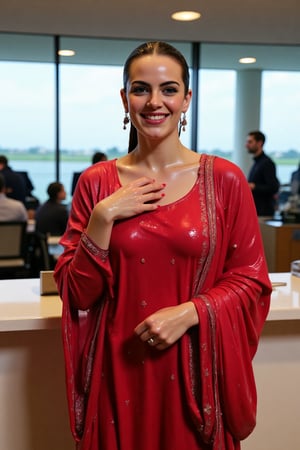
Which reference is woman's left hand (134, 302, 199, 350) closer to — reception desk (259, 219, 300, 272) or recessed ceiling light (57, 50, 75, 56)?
reception desk (259, 219, 300, 272)

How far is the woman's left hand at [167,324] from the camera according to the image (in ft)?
3.48

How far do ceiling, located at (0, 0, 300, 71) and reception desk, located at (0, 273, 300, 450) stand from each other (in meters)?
2.66

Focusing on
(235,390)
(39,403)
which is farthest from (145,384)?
(39,403)

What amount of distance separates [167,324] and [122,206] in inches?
9.5

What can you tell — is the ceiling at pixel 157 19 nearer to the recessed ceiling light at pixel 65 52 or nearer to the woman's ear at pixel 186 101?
the recessed ceiling light at pixel 65 52

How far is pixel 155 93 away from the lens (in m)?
1.08

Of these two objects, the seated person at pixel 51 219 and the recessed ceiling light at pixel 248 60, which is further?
the recessed ceiling light at pixel 248 60

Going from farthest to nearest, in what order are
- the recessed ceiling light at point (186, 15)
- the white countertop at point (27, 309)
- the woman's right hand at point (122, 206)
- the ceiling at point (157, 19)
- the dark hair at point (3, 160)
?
1. the dark hair at point (3, 160)
2. the recessed ceiling light at point (186, 15)
3. the ceiling at point (157, 19)
4. the white countertop at point (27, 309)
5. the woman's right hand at point (122, 206)

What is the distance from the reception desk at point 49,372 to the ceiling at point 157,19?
2635 millimetres

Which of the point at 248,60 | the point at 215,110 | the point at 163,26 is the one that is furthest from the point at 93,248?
the point at 248,60

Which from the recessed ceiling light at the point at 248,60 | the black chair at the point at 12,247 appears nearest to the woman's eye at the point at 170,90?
the black chair at the point at 12,247

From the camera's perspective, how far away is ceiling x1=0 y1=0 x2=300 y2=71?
3793mm

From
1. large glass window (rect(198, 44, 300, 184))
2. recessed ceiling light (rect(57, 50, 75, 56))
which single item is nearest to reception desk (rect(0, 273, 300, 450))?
recessed ceiling light (rect(57, 50, 75, 56))

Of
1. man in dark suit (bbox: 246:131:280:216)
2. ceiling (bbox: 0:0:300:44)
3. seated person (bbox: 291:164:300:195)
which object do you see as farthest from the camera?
seated person (bbox: 291:164:300:195)
